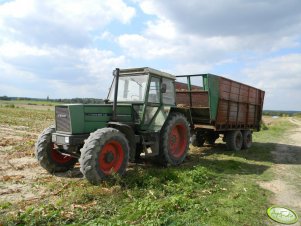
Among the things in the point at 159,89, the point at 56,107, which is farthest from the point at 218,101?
the point at 56,107

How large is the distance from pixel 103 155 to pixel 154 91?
273 centimetres

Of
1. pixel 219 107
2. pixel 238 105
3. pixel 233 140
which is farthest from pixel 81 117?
pixel 238 105

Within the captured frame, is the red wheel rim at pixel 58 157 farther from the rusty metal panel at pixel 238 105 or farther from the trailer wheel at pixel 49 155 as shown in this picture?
the rusty metal panel at pixel 238 105

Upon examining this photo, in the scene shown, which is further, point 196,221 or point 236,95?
point 236,95

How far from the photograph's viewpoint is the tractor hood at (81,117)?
7.38 meters

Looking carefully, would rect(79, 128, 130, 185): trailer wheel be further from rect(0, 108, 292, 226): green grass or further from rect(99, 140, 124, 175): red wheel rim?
rect(0, 108, 292, 226): green grass

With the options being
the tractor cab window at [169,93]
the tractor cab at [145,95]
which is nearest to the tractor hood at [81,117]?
the tractor cab at [145,95]

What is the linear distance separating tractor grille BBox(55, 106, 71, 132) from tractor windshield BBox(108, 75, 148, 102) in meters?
1.89

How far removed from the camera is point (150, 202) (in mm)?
5750

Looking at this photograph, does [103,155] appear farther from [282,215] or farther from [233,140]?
[233,140]

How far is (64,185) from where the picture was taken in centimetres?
683

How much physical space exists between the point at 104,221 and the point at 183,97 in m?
8.33

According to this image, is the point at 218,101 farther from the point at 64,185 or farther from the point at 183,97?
the point at 64,185

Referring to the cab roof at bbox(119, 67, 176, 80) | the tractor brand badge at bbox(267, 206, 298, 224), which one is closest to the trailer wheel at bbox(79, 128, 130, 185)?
the cab roof at bbox(119, 67, 176, 80)
